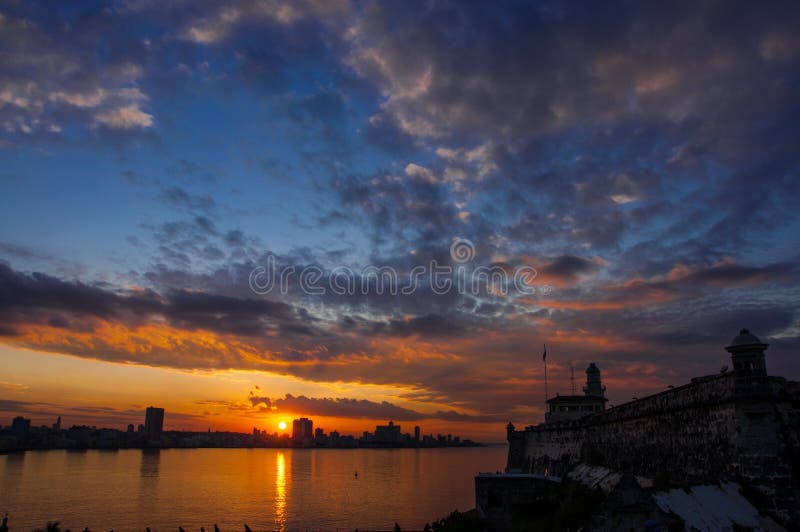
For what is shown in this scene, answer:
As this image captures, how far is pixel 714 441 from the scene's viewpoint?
27.8 m

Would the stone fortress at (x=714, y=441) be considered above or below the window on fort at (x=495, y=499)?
above

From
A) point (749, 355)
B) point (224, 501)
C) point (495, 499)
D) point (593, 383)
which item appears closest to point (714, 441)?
point (749, 355)

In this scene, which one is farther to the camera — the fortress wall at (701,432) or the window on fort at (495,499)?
the window on fort at (495,499)

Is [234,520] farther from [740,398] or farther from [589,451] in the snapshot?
[740,398]

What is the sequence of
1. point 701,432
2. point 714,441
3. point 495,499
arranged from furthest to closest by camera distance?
point 495,499, point 701,432, point 714,441

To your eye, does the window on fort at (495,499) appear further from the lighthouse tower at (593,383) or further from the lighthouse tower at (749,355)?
the lighthouse tower at (593,383)

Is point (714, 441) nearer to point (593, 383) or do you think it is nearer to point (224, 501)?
point (593, 383)

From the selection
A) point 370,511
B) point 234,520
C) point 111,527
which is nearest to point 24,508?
point 111,527

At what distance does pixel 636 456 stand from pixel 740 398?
48.4 feet

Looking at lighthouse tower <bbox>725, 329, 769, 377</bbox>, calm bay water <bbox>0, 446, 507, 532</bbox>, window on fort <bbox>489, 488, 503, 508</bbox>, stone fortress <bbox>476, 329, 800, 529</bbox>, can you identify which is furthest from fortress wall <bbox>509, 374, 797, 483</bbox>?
calm bay water <bbox>0, 446, 507, 532</bbox>

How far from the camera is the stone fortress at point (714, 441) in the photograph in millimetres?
24250

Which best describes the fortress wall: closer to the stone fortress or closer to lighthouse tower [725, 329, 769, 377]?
the stone fortress

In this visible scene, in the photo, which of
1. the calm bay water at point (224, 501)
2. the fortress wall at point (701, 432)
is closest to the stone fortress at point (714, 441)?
the fortress wall at point (701, 432)

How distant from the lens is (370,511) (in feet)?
264
